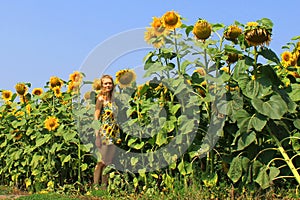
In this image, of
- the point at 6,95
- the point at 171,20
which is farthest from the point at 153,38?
the point at 6,95

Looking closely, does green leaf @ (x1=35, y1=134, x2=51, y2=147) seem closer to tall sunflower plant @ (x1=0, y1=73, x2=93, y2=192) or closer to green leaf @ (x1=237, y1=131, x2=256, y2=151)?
tall sunflower plant @ (x1=0, y1=73, x2=93, y2=192)

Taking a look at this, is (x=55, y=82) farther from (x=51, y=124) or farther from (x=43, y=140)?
(x=43, y=140)

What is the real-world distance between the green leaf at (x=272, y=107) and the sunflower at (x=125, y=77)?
2083 mm

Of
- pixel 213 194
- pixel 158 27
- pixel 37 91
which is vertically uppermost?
pixel 37 91

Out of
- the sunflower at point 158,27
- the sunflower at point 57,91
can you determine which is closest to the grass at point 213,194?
the sunflower at point 158,27

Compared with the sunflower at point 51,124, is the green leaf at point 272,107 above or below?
below

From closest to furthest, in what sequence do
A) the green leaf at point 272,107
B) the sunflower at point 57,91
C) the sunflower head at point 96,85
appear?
the green leaf at point 272,107
the sunflower head at point 96,85
the sunflower at point 57,91

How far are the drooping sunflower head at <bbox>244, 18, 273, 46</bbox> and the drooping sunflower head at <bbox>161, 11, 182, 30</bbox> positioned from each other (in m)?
0.92

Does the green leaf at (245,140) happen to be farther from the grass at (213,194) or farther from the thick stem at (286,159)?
the grass at (213,194)

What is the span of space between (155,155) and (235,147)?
1.09 metres

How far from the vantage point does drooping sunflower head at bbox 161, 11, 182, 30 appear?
544 centimetres

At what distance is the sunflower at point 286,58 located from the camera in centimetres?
566

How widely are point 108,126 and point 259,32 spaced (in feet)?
8.53

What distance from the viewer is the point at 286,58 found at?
5707 millimetres
